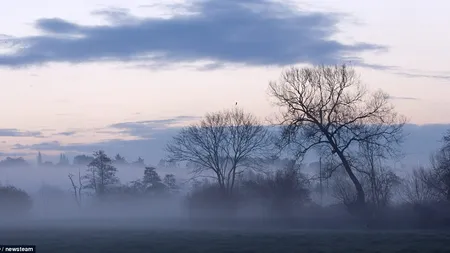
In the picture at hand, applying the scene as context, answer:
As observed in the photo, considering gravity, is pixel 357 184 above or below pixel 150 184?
below

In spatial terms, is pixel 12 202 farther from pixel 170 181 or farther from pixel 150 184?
pixel 170 181

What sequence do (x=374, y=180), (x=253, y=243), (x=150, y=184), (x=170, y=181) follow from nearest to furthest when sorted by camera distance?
1. (x=253, y=243)
2. (x=374, y=180)
3. (x=150, y=184)
4. (x=170, y=181)

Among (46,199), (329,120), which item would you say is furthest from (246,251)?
(46,199)

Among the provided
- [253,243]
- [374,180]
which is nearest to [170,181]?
[374,180]

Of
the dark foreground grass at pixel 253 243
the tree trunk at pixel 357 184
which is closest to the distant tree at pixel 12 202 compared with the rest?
the tree trunk at pixel 357 184

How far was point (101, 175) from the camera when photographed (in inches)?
4948

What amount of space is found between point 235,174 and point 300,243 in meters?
50.4

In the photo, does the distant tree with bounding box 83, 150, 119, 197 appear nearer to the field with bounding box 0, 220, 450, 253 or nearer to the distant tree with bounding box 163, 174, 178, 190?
the distant tree with bounding box 163, 174, 178, 190

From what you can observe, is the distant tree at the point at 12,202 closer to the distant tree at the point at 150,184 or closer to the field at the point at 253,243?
the distant tree at the point at 150,184

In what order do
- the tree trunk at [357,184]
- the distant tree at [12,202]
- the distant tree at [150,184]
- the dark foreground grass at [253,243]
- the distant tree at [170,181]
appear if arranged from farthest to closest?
the distant tree at [170,181], the distant tree at [150,184], the distant tree at [12,202], the tree trunk at [357,184], the dark foreground grass at [253,243]

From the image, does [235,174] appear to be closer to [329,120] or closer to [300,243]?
A: [329,120]

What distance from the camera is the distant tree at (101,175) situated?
125 meters

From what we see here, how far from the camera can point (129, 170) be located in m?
176

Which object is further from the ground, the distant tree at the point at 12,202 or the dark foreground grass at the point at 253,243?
the distant tree at the point at 12,202
